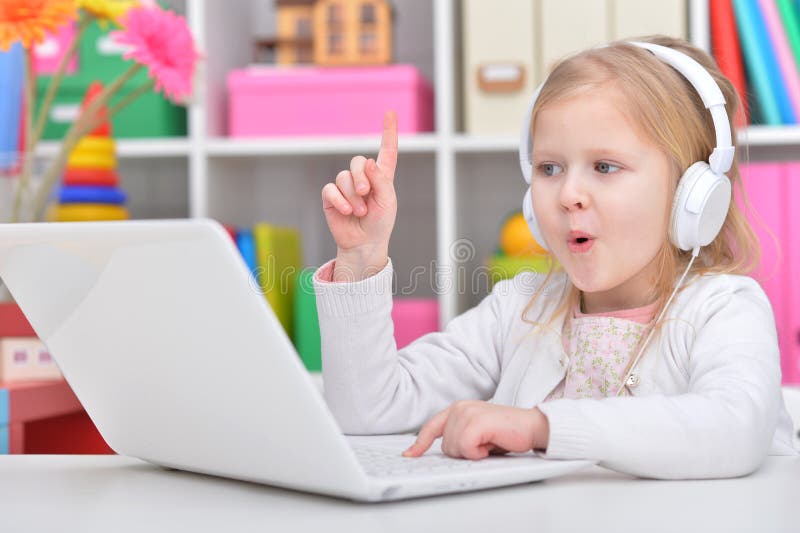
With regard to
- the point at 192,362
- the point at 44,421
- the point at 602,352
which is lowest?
the point at 44,421

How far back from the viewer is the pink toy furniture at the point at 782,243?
70.6 inches

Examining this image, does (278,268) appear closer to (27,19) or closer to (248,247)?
(248,247)

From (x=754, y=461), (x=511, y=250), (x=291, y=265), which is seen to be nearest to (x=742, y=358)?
(x=754, y=461)

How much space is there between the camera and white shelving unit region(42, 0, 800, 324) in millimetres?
1928

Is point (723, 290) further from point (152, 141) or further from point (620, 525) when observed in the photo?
point (152, 141)

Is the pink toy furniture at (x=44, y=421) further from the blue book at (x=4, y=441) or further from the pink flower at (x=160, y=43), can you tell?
the pink flower at (x=160, y=43)

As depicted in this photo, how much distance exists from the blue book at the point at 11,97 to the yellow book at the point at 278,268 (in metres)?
0.47

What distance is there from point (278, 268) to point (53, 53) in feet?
2.16

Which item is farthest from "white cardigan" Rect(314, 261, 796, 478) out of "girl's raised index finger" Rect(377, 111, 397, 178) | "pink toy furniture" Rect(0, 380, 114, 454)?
"pink toy furniture" Rect(0, 380, 114, 454)

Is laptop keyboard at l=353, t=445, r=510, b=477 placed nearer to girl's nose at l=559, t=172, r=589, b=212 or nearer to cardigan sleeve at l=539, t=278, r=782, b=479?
cardigan sleeve at l=539, t=278, r=782, b=479

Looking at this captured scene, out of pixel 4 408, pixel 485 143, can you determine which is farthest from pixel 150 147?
pixel 4 408

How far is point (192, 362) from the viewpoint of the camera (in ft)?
1.91

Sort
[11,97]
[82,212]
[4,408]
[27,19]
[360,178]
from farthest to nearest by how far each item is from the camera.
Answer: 1. [11,97]
2. [82,212]
3. [27,19]
4. [4,408]
5. [360,178]

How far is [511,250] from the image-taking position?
194 centimetres
